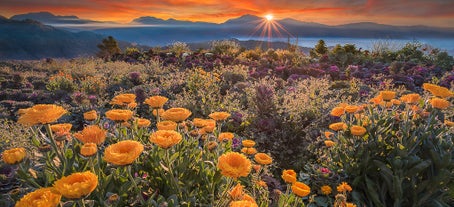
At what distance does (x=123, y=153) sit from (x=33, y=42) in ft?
600

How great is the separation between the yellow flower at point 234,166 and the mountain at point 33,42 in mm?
154158

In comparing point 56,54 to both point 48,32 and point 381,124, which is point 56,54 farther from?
point 381,124

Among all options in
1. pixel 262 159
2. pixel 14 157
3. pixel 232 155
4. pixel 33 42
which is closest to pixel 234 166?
pixel 232 155

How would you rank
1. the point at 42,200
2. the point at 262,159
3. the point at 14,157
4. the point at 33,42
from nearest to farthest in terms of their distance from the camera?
the point at 42,200 < the point at 14,157 < the point at 262,159 < the point at 33,42

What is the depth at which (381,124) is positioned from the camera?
2471 millimetres

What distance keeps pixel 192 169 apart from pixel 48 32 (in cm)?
19736

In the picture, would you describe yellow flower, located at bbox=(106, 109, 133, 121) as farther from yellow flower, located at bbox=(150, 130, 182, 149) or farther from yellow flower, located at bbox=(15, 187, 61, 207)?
→ yellow flower, located at bbox=(15, 187, 61, 207)

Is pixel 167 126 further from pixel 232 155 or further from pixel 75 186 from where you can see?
pixel 75 186

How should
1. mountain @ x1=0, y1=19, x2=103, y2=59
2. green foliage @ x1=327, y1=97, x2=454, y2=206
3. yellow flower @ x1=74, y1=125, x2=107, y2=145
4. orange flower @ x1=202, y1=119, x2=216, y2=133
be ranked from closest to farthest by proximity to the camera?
yellow flower @ x1=74, y1=125, x2=107, y2=145 < orange flower @ x1=202, y1=119, x2=216, y2=133 < green foliage @ x1=327, y1=97, x2=454, y2=206 < mountain @ x1=0, y1=19, x2=103, y2=59

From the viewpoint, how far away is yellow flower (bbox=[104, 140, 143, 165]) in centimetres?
115

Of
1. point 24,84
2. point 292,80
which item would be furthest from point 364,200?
point 24,84

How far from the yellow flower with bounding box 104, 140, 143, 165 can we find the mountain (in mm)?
153994

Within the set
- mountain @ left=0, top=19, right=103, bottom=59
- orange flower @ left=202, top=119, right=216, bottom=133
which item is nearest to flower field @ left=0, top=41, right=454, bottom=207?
orange flower @ left=202, top=119, right=216, bottom=133

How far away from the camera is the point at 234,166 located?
4.31ft
